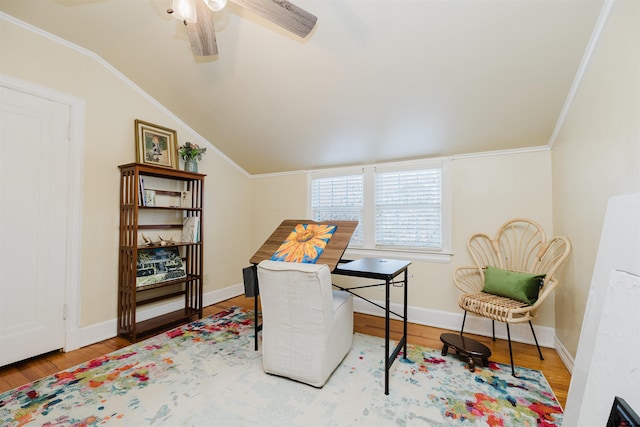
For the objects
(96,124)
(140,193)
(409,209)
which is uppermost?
(96,124)

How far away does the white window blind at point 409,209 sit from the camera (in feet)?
9.90

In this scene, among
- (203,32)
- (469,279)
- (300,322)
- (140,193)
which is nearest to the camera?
(203,32)

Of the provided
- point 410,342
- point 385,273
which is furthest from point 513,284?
point 385,273

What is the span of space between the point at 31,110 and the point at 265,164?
235 centimetres

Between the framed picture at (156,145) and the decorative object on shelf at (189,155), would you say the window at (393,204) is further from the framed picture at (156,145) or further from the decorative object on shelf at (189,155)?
the framed picture at (156,145)

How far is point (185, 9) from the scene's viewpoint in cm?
137

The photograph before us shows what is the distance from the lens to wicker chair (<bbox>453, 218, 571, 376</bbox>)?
6.72 ft

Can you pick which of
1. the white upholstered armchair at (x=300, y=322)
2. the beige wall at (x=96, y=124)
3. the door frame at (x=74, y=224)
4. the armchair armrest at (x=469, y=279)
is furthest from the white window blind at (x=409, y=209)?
the door frame at (x=74, y=224)

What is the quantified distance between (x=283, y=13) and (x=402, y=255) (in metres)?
2.63

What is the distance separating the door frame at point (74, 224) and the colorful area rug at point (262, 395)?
1.61 ft

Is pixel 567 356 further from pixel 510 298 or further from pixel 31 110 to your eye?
pixel 31 110

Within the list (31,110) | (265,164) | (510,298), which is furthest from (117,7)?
(510,298)

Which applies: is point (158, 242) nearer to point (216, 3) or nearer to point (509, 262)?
point (216, 3)

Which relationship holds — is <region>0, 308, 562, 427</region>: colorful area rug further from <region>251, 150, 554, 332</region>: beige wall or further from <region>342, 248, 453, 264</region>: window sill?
<region>342, 248, 453, 264</region>: window sill
